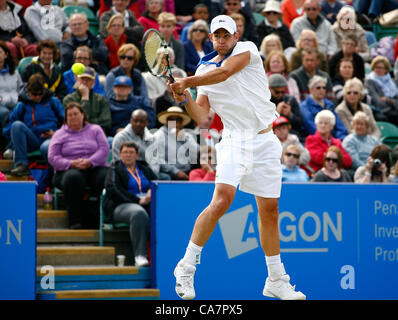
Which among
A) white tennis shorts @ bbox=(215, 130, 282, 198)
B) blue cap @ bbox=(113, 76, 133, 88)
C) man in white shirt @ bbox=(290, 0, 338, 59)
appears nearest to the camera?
white tennis shorts @ bbox=(215, 130, 282, 198)

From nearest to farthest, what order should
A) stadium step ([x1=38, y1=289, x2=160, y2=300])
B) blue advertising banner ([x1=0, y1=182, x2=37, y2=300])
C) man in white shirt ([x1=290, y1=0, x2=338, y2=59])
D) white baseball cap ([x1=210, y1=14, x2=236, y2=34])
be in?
white baseball cap ([x1=210, y1=14, x2=236, y2=34]) → blue advertising banner ([x1=0, y1=182, x2=37, y2=300]) → stadium step ([x1=38, y1=289, x2=160, y2=300]) → man in white shirt ([x1=290, y1=0, x2=338, y2=59])

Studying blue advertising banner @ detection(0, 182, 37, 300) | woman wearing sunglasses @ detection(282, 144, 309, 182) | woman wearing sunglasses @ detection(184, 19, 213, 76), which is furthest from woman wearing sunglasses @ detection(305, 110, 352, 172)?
blue advertising banner @ detection(0, 182, 37, 300)

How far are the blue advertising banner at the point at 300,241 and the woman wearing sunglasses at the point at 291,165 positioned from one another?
1.02m

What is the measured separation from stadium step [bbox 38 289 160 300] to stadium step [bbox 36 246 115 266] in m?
0.64

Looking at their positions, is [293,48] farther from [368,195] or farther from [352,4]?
[368,195]

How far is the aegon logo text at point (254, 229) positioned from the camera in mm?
9484

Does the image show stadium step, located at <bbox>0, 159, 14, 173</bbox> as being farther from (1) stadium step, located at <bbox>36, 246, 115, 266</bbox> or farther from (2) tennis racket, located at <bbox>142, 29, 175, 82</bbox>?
(2) tennis racket, located at <bbox>142, 29, 175, 82</bbox>

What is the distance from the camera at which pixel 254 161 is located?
6.78 meters

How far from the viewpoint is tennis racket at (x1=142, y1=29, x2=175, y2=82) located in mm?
6477

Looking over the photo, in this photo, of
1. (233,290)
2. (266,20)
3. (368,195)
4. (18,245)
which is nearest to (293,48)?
(266,20)

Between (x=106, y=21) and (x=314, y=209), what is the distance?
5.08 meters

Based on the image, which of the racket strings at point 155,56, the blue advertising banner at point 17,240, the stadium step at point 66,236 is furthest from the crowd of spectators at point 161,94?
the racket strings at point 155,56

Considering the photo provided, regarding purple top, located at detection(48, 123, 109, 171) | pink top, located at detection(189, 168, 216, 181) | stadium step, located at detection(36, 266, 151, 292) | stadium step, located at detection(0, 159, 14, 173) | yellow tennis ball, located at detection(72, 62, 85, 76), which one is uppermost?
yellow tennis ball, located at detection(72, 62, 85, 76)

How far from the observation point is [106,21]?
12.8 m
